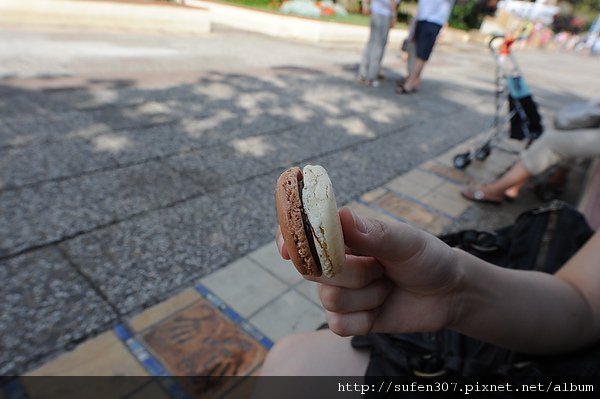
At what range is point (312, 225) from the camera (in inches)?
34.8

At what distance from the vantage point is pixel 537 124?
13.7 feet

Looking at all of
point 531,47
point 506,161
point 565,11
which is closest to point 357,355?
point 506,161

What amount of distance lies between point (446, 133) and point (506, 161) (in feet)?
3.19

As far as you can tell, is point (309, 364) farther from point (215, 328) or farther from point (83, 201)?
point (83, 201)

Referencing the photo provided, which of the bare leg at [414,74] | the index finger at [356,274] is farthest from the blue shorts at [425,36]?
the index finger at [356,274]

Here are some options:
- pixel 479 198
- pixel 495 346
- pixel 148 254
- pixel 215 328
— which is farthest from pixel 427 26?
pixel 495 346

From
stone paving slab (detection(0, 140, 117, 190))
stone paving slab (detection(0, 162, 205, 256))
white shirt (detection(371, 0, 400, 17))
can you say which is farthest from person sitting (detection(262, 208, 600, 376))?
white shirt (detection(371, 0, 400, 17))

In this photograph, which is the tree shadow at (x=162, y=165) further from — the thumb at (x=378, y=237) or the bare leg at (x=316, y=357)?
the thumb at (x=378, y=237)

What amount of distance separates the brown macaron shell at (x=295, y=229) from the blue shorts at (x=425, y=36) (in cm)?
683

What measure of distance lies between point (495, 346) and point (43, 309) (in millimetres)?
2046

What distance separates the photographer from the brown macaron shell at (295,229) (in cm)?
90

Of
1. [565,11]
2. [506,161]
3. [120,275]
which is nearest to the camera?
[120,275]

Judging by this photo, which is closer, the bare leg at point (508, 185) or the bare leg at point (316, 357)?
the bare leg at point (316, 357)

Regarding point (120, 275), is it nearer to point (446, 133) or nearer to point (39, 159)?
point (39, 159)
